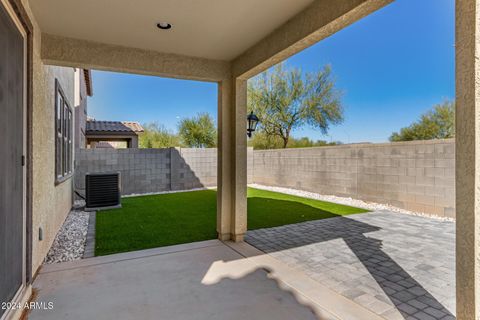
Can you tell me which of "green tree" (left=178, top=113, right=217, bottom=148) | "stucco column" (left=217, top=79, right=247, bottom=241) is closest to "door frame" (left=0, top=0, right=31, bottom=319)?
"stucco column" (left=217, top=79, right=247, bottom=241)

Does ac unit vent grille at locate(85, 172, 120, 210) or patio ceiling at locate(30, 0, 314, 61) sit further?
ac unit vent grille at locate(85, 172, 120, 210)

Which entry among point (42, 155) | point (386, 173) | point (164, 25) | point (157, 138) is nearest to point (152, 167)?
point (42, 155)

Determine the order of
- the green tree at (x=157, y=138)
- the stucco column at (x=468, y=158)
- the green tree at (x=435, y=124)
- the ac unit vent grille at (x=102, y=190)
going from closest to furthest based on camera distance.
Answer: the stucco column at (x=468, y=158) → the ac unit vent grille at (x=102, y=190) → the green tree at (x=435, y=124) → the green tree at (x=157, y=138)

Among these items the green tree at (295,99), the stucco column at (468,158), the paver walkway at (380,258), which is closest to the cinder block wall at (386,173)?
the paver walkway at (380,258)

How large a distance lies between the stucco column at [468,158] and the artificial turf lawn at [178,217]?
355cm

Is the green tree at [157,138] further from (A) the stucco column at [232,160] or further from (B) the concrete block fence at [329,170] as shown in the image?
Result: (A) the stucco column at [232,160]

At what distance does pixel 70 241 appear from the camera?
4.27m

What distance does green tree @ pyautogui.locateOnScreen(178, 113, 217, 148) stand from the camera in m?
19.0

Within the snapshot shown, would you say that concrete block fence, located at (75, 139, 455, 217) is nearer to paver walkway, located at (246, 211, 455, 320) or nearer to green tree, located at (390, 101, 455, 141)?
paver walkway, located at (246, 211, 455, 320)

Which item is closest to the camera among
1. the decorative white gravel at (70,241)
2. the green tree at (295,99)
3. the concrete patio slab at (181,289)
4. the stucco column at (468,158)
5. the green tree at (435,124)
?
the stucco column at (468,158)

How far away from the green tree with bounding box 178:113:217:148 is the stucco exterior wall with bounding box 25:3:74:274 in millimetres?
14718

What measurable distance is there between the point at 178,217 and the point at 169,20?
4102 millimetres

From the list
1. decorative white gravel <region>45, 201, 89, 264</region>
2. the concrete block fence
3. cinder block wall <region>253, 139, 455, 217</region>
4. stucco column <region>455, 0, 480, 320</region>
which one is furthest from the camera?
the concrete block fence

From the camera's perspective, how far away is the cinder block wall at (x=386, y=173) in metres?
5.76
